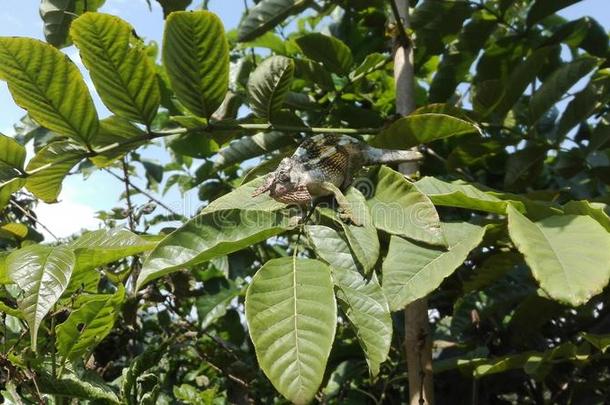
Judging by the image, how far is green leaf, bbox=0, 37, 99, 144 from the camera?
858mm

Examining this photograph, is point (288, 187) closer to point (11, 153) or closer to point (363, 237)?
point (363, 237)

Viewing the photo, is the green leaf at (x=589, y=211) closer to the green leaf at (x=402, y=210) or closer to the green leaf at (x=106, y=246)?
the green leaf at (x=402, y=210)

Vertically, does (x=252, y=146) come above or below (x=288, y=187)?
below

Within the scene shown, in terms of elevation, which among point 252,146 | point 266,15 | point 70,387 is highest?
point 266,15

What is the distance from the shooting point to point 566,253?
61cm

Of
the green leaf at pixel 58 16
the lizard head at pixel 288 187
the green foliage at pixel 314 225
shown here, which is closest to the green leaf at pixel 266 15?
the green foliage at pixel 314 225

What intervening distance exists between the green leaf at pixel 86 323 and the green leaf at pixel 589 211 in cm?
62

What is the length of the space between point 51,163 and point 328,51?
624 mm

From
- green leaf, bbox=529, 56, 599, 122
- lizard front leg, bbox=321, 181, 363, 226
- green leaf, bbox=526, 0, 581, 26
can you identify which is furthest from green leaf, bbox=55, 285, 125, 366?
green leaf, bbox=526, 0, 581, 26

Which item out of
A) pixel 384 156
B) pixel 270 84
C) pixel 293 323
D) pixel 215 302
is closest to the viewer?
pixel 293 323

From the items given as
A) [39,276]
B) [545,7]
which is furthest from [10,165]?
[545,7]

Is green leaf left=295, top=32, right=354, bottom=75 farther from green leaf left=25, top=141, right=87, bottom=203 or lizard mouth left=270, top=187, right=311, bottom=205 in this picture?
lizard mouth left=270, top=187, right=311, bottom=205

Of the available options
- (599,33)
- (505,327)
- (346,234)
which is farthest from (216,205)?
(599,33)

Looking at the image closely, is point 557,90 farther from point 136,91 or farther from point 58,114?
point 58,114
